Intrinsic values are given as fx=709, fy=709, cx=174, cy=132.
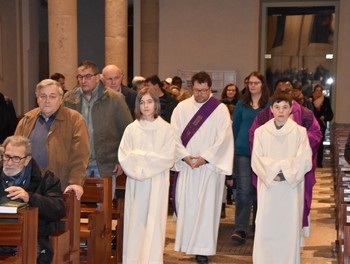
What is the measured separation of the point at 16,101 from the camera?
18.5m

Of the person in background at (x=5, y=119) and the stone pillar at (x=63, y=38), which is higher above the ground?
the stone pillar at (x=63, y=38)

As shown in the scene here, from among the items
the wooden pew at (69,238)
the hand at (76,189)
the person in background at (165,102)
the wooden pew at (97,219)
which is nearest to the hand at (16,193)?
the wooden pew at (69,238)

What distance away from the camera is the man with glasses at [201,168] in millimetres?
7199

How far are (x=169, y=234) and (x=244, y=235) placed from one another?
992 millimetres

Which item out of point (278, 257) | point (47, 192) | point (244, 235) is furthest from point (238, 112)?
point (47, 192)

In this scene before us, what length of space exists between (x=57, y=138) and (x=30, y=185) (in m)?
0.95

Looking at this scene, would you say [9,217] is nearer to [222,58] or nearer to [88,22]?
[222,58]

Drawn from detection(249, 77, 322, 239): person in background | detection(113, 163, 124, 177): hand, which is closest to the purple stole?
detection(249, 77, 322, 239): person in background

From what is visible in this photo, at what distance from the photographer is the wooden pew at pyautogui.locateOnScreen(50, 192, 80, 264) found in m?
4.90

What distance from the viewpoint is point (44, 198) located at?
470 centimetres

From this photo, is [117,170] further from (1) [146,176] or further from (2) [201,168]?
(2) [201,168]

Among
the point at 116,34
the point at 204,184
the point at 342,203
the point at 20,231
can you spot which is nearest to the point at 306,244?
the point at 204,184

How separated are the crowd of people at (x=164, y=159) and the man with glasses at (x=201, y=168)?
0.03 feet

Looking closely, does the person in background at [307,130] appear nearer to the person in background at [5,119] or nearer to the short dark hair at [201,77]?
the short dark hair at [201,77]
